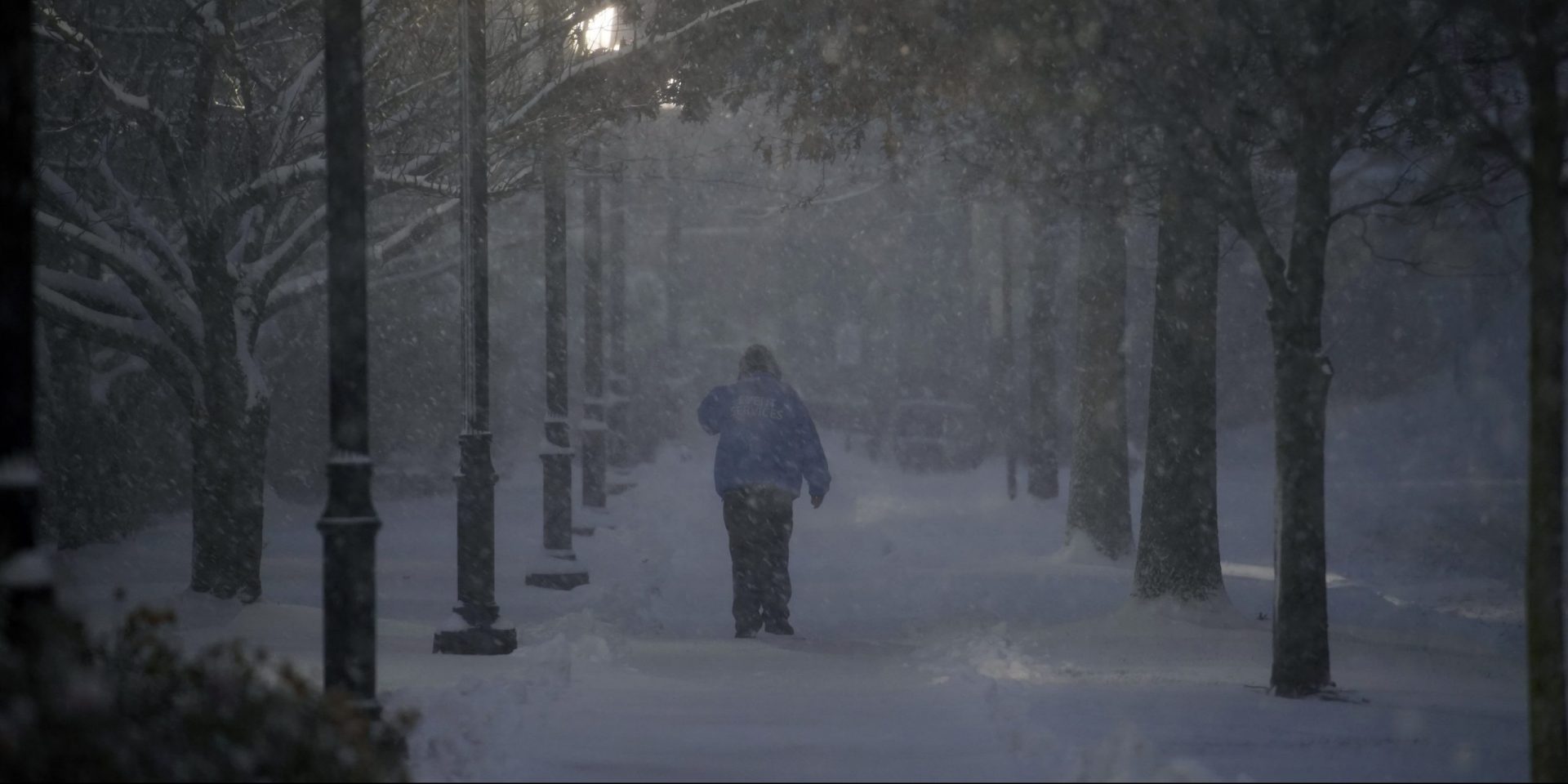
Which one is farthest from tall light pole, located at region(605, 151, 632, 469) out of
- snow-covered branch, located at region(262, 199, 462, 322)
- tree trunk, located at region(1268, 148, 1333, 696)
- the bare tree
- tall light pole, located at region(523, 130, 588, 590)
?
tree trunk, located at region(1268, 148, 1333, 696)

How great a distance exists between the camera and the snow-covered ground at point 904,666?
19.8 feet

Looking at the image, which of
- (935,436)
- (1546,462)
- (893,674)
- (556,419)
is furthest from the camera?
(935,436)

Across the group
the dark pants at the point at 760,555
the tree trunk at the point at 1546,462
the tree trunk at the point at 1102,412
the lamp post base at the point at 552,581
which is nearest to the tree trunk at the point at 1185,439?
the dark pants at the point at 760,555

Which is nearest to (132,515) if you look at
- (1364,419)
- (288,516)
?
(288,516)

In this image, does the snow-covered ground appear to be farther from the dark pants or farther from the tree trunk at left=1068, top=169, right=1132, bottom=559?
the tree trunk at left=1068, top=169, right=1132, bottom=559

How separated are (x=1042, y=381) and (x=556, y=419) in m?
10.9

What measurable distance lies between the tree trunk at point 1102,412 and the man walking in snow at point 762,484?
6089 mm

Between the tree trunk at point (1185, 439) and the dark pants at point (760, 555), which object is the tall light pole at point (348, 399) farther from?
the tree trunk at point (1185, 439)

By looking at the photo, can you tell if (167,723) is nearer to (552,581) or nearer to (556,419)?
(552,581)

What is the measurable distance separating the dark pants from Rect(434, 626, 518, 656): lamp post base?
81.8 inches

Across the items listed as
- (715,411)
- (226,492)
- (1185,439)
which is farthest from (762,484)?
(226,492)

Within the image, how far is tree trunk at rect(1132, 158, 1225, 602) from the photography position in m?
11.2

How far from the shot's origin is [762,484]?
35.2 feet

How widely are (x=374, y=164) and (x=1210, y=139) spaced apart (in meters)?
7.26
